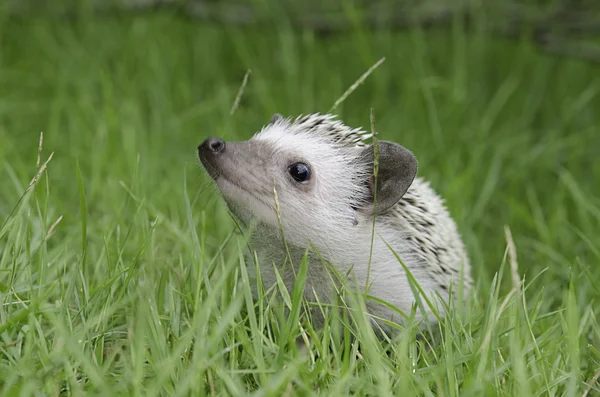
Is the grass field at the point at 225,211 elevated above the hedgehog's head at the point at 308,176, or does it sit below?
below

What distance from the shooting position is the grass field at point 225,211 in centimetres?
235

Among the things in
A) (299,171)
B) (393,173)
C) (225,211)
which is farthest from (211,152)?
(225,211)

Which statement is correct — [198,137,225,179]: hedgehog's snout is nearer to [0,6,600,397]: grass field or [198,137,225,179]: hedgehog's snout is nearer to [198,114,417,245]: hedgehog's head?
[198,114,417,245]: hedgehog's head

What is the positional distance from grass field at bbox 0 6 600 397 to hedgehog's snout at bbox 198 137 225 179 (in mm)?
148

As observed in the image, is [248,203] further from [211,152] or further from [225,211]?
[225,211]

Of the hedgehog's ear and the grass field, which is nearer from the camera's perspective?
the grass field

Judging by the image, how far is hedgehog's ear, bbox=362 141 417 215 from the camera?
3.06 m

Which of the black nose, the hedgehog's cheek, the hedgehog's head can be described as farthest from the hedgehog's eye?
the black nose

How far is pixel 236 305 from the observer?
227 cm

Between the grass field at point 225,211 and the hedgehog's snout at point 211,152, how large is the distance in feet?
0.49

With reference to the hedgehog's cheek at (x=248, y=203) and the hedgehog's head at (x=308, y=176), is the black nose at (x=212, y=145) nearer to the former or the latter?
the hedgehog's head at (x=308, y=176)

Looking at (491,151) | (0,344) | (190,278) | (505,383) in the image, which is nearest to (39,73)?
(491,151)

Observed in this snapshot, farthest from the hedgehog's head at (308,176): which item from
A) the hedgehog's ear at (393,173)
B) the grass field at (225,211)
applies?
the grass field at (225,211)

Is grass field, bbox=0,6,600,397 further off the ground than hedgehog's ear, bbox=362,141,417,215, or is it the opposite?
hedgehog's ear, bbox=362,141,417,215
